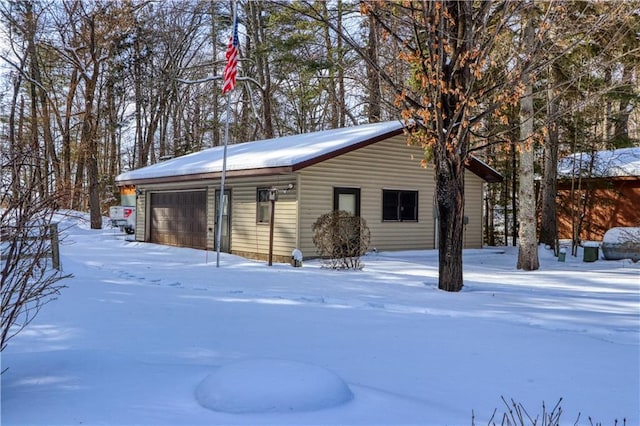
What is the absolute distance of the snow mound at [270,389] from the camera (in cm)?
318

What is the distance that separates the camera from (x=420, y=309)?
6.88m

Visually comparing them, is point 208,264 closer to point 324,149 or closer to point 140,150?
point 324,149

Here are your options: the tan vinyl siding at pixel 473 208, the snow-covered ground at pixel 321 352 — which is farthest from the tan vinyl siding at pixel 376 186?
the snow-covered ground at pixel 321 352

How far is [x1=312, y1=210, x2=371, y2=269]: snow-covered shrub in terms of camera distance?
36.3ft

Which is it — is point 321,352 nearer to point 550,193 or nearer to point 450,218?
point 450,218

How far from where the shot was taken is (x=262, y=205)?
13297 mm

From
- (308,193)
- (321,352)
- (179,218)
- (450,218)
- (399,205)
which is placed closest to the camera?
(321,352)

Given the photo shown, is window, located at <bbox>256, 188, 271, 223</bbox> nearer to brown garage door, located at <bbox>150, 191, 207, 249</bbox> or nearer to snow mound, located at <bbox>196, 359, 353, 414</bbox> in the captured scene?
brown garage door, located at <bbox>150, 191, 207, 249</bbox>

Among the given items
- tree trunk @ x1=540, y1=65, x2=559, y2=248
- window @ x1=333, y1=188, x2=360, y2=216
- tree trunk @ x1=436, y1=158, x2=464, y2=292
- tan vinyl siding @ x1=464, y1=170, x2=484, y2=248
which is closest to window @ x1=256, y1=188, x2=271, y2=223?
window @ x1=333, y1=188, x2=360, y2=216

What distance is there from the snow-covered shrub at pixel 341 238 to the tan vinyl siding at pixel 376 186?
46.6 inches

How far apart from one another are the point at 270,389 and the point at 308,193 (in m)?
9.36

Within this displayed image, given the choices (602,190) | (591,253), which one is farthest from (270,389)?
(602,190)

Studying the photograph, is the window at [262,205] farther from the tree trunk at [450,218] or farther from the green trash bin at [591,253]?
the green trash bin at [591,253]

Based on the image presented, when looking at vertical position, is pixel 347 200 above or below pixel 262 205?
above
